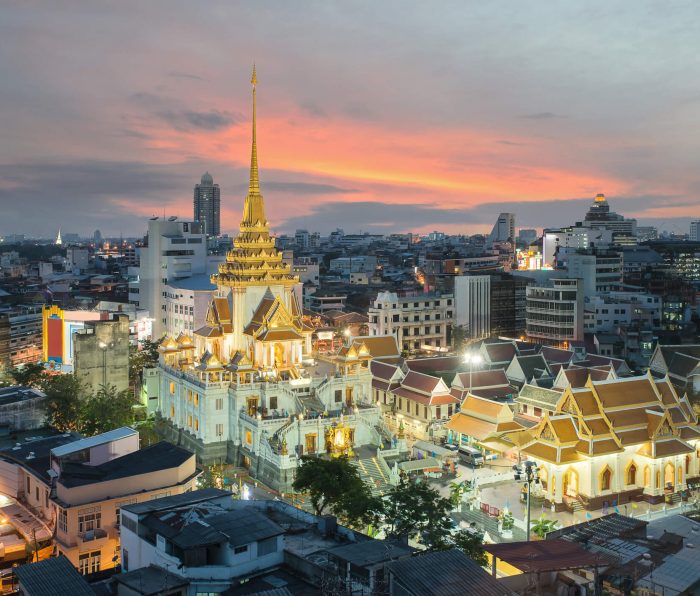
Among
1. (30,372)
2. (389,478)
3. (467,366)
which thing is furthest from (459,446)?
(30,372)

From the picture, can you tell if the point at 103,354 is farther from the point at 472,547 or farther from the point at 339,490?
the point at 472,547

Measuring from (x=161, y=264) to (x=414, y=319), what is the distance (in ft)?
88.5

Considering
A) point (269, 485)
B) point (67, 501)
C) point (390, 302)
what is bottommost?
point (269, 485)

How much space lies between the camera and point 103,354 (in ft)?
180

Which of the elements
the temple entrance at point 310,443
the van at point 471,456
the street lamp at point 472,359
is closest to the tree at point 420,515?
the temple entrance at point 310,443

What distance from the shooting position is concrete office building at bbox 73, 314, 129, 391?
178 ft

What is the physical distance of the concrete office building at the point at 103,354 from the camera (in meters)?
54.2

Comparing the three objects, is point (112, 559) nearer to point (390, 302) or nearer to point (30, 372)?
point (30, 372)

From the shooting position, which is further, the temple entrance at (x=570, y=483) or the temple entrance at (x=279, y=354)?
the temple entrance at (x=279, y=354)

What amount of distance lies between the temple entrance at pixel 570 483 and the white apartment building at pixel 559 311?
4075 centimetres

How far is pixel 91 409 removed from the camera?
4419cm

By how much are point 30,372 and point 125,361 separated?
729 centimetres

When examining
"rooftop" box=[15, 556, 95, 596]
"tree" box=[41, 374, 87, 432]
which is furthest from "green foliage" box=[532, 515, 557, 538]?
"tree" box=[41, 374, 87, 432]

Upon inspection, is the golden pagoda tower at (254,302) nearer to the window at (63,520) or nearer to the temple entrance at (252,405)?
the temple entrance at (252,405)
